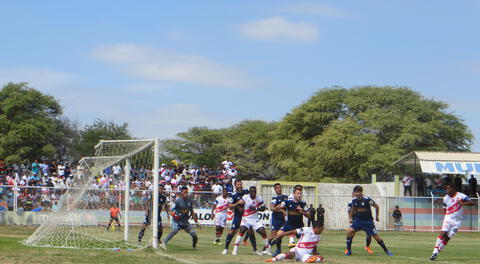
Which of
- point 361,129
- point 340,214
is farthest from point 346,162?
point 340,214

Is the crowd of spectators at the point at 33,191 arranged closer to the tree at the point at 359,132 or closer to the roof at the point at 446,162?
the roof at the point at 446,162

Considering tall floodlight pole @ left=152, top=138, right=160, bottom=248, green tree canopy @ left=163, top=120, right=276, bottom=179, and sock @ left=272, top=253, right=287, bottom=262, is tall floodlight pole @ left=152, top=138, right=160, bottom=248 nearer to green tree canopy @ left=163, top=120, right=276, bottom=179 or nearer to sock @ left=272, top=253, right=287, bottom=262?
sock @ left=272, top=253, right=287, bottom=262

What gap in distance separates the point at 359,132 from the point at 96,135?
32.5m

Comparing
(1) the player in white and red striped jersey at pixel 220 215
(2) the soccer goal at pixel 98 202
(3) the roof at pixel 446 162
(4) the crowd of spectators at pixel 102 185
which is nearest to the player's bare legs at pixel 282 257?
(2) the soccer goal at pixel 98 202

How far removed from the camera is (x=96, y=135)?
85.0 m

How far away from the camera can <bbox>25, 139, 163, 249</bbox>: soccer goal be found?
862 inches

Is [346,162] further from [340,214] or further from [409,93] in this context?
[340,214]

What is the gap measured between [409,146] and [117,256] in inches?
2102

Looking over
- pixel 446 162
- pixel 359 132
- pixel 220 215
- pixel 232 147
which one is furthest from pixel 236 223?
pixel 232 147

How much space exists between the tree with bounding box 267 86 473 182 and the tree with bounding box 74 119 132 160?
19159mm

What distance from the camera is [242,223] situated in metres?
21.3

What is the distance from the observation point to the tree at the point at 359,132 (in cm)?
6688

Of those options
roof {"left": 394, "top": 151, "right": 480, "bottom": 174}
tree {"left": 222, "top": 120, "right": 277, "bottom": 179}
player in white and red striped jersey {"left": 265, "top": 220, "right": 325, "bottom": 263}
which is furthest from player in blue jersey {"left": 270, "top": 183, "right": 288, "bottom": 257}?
tree {"left": 222, "top": 120, "right": 277, "bottom": 179}

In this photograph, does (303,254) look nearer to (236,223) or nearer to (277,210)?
(277,210)
